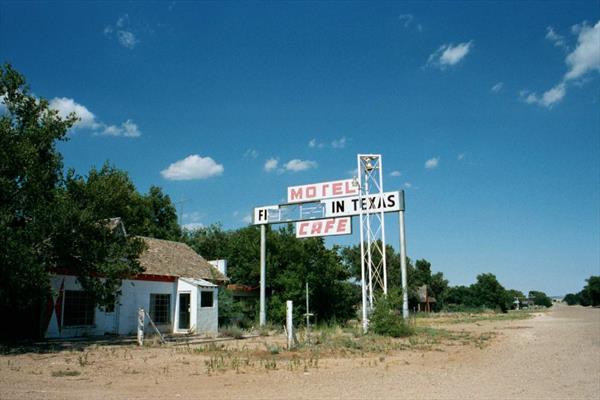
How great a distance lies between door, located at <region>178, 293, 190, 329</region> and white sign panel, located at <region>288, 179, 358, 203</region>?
8.38 m

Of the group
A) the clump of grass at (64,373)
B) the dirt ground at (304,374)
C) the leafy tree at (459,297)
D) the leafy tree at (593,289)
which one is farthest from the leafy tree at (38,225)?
the leafy tree at (593,289)

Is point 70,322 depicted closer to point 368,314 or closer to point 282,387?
point 368,314

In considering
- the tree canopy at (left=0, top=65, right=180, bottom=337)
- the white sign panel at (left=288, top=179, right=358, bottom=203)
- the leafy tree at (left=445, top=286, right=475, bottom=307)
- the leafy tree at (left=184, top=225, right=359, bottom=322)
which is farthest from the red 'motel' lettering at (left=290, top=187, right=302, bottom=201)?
the leafy tree at (left=445, top=286, right=475, bottom=307)

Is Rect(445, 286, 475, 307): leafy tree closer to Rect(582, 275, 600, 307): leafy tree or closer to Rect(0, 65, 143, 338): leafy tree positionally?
Rect(582, 275, 600, 307): leafy tree

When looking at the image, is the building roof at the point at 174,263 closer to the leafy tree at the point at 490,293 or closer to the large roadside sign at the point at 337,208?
the large roadside sign at the point at 337,208

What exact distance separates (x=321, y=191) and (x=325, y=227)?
2152mm

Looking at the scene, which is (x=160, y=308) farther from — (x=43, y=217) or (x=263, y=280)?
(x=43, y=217)

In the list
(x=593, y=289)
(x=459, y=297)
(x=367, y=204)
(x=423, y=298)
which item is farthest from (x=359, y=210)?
(x=593, y=289)

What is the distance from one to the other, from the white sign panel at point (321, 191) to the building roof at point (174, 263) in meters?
6.90

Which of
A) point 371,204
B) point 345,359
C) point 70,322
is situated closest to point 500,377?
point 345,359

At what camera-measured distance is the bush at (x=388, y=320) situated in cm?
2203

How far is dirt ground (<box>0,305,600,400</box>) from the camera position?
9180mm

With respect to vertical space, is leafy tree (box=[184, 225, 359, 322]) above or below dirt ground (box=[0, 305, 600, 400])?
above

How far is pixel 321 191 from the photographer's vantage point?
95.1 ft
